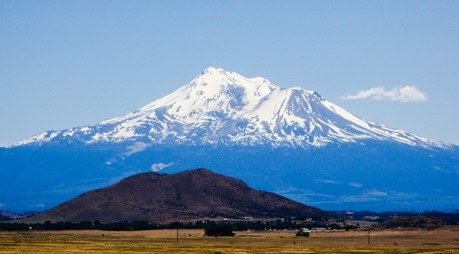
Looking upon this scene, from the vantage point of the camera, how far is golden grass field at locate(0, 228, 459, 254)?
134 meters

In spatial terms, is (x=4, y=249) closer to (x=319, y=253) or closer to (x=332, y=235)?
(x=319, y=253)

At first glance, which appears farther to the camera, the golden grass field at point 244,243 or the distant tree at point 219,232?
the distant tree at point 219,232

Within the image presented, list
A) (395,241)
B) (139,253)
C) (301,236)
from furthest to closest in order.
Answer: (301,236) < (395,241) < (139,253)

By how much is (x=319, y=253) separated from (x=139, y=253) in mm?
22451

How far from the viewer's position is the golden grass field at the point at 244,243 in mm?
133625

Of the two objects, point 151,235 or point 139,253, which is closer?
point 139,253

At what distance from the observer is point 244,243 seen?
155 metres

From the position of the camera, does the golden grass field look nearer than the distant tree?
Yes

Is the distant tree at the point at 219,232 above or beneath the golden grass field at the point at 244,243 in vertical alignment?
above

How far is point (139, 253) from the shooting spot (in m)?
126

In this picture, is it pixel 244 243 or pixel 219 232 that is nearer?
pixel 244 243

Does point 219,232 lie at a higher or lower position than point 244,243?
higher

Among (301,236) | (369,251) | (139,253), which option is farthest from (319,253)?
(301,236)

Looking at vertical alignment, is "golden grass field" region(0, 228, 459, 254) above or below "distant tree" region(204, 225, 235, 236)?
below
